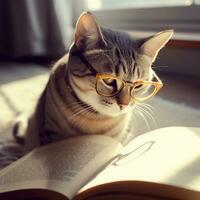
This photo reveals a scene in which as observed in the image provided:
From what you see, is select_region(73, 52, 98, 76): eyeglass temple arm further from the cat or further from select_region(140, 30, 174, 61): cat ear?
select_region(140, 30, 174, 61): cat ear

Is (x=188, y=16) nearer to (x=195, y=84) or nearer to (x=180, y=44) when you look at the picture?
(x=180, y=44)

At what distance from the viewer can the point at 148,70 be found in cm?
79

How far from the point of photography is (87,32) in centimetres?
75

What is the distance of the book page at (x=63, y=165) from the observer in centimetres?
58

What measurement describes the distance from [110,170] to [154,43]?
13.3 inches

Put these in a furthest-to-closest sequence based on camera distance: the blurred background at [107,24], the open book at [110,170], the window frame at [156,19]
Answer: the window frame at [156,19] < the blurred background at [107,24] < the open book at [110,170]

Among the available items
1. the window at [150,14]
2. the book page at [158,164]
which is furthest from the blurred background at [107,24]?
the book page at [158,164]

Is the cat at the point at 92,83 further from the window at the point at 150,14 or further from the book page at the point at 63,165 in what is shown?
the window at the point at 150,14

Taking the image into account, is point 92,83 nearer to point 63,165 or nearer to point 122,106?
point 122,106

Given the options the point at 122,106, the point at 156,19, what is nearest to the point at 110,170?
the point at 122,106

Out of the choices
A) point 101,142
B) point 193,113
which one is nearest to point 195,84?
point 193,113

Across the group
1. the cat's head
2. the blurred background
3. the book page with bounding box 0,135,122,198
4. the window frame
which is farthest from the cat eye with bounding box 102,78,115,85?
the window frame

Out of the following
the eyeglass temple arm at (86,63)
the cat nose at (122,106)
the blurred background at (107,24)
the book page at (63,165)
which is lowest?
the blurred background at (107,24)

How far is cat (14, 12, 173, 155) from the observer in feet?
2.41
